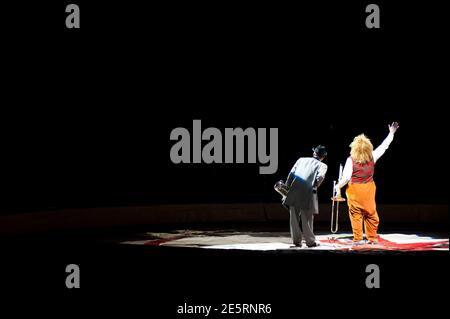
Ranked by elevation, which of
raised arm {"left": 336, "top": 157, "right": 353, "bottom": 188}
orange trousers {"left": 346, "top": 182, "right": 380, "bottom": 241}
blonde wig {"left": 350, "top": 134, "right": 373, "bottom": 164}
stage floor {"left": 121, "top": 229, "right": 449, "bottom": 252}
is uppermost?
blonde wig {"left": 350, "top": 134, "right": 373, "bottom": 164}

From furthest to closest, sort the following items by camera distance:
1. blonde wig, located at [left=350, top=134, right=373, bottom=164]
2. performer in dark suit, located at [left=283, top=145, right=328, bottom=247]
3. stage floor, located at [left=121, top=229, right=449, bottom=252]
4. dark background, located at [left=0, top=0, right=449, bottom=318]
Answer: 1. dark background, located at [left=0, top=0, right=449, bottom=318]
2. stage floor, located at [left=121, top=229, right=449, bottom=252]
3. blonde wig, located at [left=350, top=134, right=373, bottom=164]
4. performer in dark suit, located at [left=283, top=145, right=328, bottom=247]

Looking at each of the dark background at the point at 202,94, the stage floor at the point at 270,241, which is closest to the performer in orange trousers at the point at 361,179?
the stage floor at the point at 270,241

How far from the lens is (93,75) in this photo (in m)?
16.7

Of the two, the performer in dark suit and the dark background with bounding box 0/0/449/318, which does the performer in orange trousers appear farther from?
the dark background with bounding box 0/0/449/318

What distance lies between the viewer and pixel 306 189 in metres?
10.1

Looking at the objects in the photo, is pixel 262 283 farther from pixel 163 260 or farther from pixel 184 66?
pixel 184 66

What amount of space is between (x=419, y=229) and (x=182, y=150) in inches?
239

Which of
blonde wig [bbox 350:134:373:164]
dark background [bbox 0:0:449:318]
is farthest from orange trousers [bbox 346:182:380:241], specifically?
dark background [bbox 0:0:449:318]

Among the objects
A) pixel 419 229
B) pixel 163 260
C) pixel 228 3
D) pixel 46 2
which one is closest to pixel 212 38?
pixel 228 3

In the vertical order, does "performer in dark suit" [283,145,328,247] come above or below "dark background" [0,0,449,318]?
below

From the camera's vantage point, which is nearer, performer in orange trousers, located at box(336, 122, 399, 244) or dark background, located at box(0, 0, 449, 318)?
performer in orange trousers, located at box(336, 122, 399, 244)

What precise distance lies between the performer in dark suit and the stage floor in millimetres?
479

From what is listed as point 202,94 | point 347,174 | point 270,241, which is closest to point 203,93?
point 202,94

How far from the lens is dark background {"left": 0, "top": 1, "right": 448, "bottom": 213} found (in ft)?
52.3
